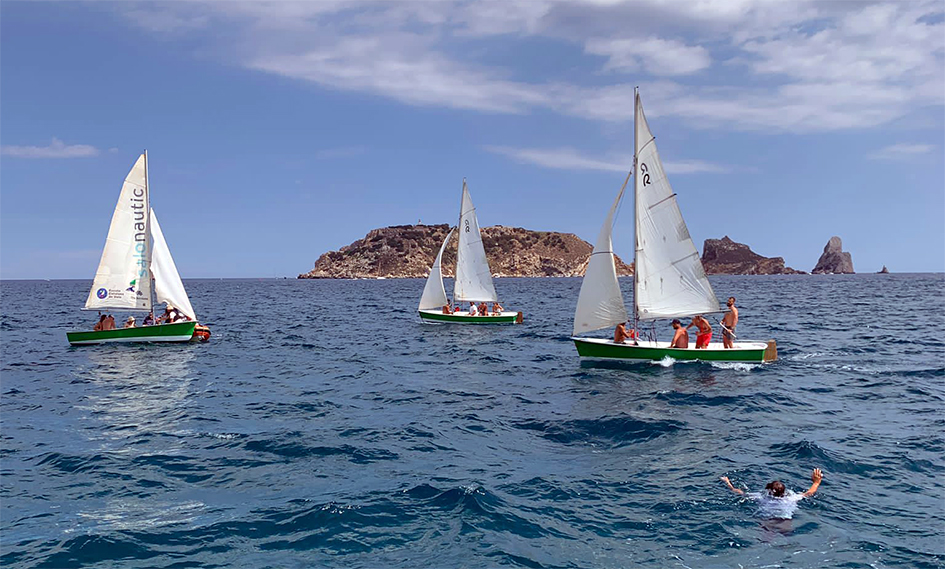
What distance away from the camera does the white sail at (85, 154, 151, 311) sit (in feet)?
123

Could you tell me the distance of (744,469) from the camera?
44.2 ft

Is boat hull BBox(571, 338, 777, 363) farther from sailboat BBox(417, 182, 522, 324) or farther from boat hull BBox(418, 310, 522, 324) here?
sailboat BBox(417, 182, 522, 324)

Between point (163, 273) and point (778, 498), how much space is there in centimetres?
3671

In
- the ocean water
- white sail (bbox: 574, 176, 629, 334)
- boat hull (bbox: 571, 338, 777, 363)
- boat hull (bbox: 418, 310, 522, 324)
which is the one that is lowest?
the ocean water

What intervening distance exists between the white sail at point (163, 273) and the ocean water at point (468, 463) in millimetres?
8568

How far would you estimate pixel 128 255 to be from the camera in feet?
124

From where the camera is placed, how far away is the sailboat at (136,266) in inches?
1473

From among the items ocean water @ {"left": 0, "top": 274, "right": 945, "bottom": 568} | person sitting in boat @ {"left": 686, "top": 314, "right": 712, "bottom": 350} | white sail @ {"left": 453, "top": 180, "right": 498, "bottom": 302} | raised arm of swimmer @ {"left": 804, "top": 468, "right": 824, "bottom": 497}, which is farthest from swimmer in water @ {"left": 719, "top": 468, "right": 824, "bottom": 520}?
white sail @ {"left": 453, "top": 180, "right": 498, "bottom": 302}

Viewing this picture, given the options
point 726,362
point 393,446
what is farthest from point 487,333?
point 393,446

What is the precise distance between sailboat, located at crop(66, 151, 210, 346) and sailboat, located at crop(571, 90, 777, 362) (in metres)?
25.3

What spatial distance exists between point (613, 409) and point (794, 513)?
329 inches

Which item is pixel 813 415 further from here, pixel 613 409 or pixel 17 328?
pixel 17 328

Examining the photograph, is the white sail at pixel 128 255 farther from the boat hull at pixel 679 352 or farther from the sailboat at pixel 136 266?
the boat hull at pixel 679 352

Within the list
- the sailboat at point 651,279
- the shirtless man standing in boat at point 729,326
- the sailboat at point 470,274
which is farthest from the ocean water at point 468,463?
the sailboat at point 470,274
